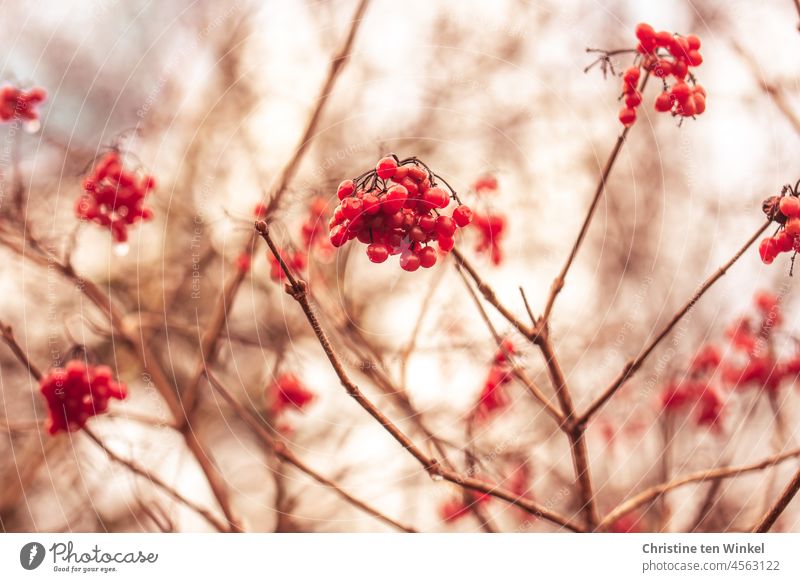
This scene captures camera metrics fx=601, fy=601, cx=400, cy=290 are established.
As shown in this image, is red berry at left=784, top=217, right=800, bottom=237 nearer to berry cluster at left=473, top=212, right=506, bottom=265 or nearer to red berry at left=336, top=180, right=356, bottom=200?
berry cluster at left=473, top=212, right=506, bottom=265

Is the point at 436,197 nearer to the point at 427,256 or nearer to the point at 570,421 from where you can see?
the point at 427,256

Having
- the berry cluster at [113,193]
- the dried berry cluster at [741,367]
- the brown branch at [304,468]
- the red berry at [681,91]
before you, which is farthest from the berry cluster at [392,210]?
the dried berry cluster at [741,367]

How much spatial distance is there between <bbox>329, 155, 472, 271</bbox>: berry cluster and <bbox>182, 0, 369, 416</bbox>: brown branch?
428mm

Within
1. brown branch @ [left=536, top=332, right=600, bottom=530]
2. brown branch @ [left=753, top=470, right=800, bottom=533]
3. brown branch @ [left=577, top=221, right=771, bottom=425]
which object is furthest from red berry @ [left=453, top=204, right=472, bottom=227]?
brown branch @ [left=753, top=470, right=800, bottom=533]

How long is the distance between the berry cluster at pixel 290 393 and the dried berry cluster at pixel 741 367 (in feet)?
2.79

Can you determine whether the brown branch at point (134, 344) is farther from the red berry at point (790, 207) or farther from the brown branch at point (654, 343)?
Result: the red berry at point (790, 207)

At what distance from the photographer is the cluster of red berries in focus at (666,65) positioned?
1.02 metres

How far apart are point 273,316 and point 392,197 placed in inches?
36.8

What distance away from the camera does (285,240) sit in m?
1.25

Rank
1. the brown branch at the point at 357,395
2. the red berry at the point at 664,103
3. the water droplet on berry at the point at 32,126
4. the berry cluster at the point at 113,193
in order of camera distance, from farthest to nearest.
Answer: the water droplet on berry at the point at 32,126 → the berry cluster at the point at 113,193 → the red berry at the point at 664,103 → the brown branch at the point at 357,395
